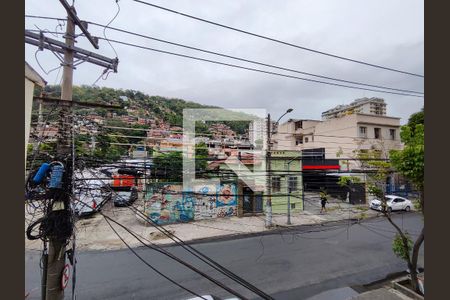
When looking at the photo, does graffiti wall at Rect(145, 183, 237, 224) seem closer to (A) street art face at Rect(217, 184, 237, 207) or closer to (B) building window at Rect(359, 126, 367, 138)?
(A) street art face at Rect(217, 184, 237, 207)

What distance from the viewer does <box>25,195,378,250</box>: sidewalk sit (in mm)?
10008

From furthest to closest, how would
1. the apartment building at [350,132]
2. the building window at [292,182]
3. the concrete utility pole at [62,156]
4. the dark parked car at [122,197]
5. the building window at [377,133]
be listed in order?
the building window at [377,133] → the apartment building at [350,132] → the building window at [292,182] → the dark parked car at [122,197] → the concrete utility pole at [62,156]

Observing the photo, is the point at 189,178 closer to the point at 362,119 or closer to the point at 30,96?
the point at 30,96

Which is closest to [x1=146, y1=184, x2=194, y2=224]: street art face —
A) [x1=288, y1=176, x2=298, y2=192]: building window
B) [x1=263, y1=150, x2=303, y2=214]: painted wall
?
[x1=263, y1=150, x2=303, y2=214]: painted wall

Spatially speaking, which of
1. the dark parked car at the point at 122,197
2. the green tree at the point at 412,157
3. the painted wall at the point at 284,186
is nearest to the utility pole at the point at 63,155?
the dark parked car at the point at 122,197

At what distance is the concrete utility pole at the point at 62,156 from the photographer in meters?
3.09

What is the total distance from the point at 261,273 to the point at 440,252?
5.50 m

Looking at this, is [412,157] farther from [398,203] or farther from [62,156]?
[398,203]

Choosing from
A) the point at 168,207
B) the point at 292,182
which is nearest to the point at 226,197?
the point at 168,207

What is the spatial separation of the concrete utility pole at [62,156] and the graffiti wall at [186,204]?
8.56m

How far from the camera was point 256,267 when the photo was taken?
767 centimetres

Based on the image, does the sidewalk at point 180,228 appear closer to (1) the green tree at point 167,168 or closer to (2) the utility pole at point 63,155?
(1) the green tree at point 167,168

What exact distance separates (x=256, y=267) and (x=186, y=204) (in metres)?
6.54

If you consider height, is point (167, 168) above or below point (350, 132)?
below
